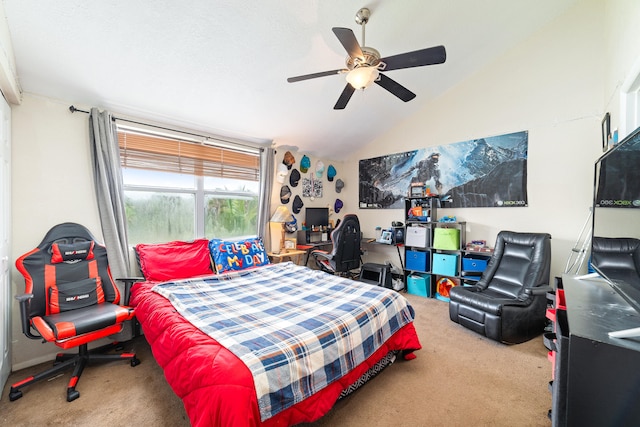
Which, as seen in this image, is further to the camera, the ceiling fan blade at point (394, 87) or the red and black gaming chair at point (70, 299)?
the ceiling fan blade at point (394, 87)

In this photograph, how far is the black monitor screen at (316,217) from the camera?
14.4 ft

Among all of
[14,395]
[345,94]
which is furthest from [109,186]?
[345,94]

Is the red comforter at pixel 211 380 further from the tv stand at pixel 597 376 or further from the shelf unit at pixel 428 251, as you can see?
the shelf unit at pixel 428 251

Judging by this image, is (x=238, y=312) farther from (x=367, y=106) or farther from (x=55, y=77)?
(x=367, y=106)

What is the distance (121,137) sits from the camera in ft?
9.04

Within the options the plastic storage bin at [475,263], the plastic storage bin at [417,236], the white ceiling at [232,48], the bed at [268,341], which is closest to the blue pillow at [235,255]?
the bed at [268,341]

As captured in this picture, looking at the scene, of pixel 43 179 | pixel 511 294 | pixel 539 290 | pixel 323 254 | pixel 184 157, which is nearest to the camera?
pixel 43 179

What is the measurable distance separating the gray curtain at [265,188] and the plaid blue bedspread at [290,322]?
1.19 meters

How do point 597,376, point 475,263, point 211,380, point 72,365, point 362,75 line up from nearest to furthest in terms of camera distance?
point 597,376 < point 211,380 < point 362,75 < point 72,365 < point 475,263

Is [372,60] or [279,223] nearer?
[372,60]

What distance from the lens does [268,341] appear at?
4.69ft

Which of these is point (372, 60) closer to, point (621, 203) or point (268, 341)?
point (621, 203)

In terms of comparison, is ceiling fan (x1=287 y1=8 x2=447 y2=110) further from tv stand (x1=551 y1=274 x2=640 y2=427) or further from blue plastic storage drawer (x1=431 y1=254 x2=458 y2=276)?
blue plastic storage drawer (x1=431 y1=254 x2=458 y2=276)

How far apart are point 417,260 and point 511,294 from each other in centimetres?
131
